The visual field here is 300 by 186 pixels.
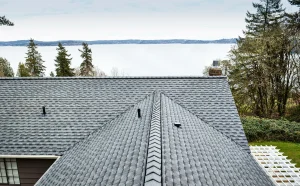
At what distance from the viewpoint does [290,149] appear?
591 inches

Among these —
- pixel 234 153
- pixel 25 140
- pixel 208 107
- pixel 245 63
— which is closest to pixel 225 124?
pixel 208 107

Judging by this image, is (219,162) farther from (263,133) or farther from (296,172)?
(263,133)

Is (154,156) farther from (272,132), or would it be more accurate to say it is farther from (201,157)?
(272,132)

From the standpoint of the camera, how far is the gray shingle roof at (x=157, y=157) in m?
4.86

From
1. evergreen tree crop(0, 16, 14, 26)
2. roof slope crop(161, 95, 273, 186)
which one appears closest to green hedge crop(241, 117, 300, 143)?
roof slope crop(161, 95, 273, 186)

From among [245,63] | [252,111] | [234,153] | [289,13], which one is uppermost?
[289,13]

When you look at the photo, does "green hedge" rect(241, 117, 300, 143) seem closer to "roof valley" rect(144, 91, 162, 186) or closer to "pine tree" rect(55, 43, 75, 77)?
"roof valley" rect(144, 91, 162, 186)

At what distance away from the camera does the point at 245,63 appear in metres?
23.0

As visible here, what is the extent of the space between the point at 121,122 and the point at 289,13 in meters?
22.0

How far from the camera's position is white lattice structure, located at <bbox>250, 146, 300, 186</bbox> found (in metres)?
10.3

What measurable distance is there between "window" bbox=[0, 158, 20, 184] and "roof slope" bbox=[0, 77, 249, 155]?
551 millimetres

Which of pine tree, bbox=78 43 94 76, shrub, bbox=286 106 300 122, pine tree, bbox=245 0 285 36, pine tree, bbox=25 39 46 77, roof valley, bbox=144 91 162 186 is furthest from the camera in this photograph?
pine tree, bbox=25 39 46 77

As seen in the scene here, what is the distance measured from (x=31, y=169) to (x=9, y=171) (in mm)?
940

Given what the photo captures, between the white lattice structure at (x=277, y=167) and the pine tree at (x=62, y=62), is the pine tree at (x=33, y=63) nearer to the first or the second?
the pine tree at (x=62, y=62)
